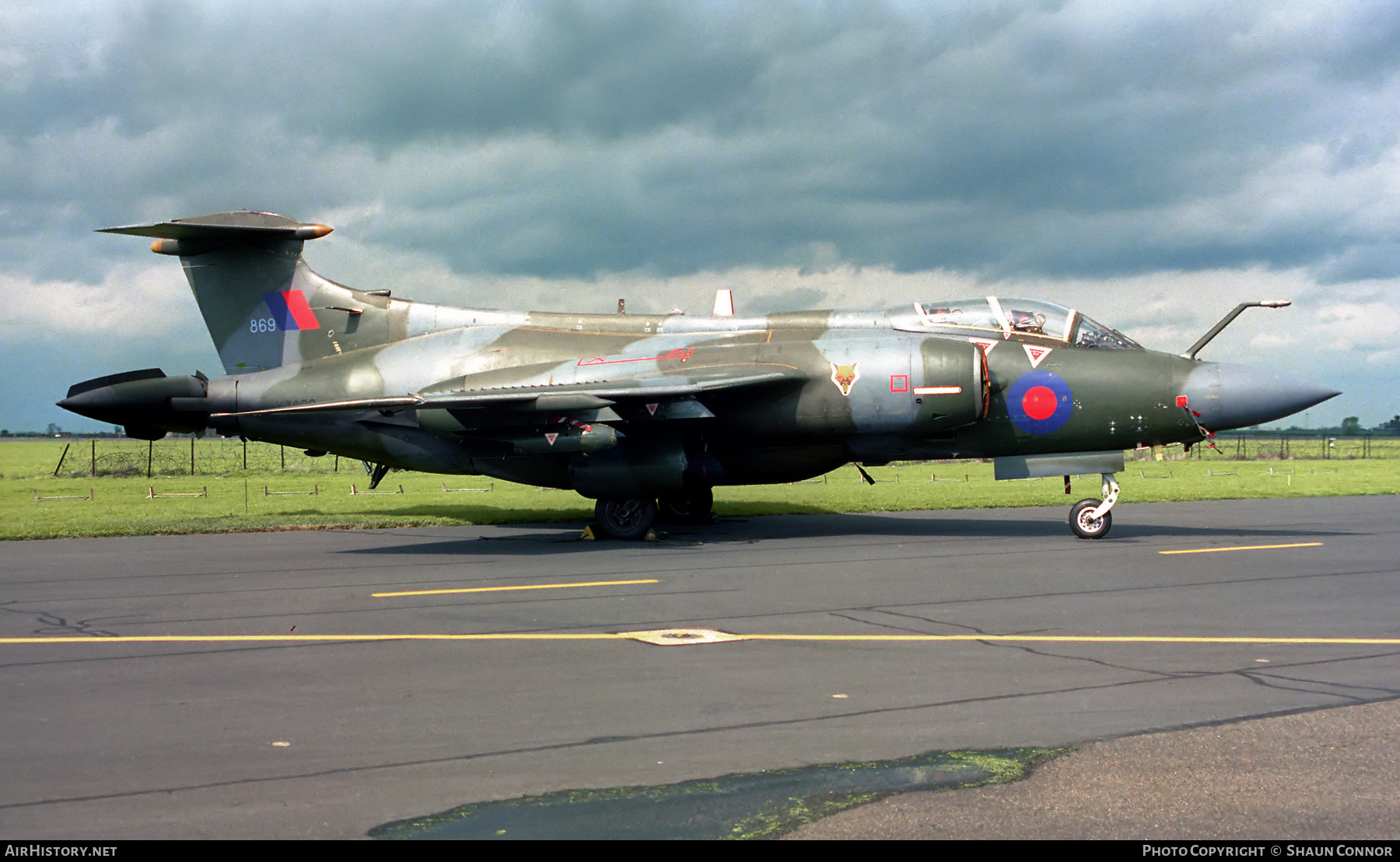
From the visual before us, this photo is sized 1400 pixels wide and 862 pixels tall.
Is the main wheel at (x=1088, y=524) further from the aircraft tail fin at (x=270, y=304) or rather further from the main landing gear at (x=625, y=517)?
the aircraft tail fin at (x=270, y=304)

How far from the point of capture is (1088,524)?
15.5 meters

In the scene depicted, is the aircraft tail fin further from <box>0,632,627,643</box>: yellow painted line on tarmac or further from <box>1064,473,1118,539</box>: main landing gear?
<box>1064,473,1118,539</box>: main landing gear

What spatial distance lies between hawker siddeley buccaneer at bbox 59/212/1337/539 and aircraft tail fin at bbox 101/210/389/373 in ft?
0.11

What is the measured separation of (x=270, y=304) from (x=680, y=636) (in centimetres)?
1343

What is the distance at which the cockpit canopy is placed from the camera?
637 inches

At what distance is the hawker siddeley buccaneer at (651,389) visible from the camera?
51.0 feet

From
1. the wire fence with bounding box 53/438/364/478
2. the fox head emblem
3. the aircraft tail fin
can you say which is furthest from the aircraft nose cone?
the wire fence with bounding box 53/438/364/478

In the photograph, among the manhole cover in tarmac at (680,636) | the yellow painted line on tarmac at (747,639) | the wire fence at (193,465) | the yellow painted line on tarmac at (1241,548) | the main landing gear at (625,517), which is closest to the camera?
the yellow painted line on tarmac at (747,639)

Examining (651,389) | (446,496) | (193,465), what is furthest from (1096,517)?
(193,465)

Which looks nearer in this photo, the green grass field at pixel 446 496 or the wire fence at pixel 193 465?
the green grass field at pixel 446 496

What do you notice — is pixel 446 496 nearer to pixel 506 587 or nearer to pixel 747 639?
pixel 506 587

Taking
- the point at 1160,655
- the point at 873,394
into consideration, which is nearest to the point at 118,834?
the point at 1160,655

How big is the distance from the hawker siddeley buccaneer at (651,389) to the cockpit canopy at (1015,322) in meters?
0.03

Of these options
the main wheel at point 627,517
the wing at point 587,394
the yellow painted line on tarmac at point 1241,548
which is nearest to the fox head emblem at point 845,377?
the wing at point 587,394
